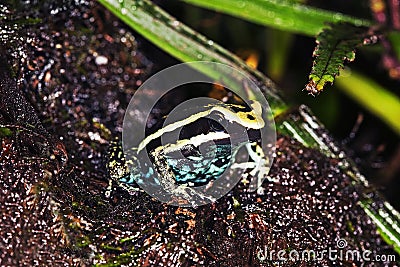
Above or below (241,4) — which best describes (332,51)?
below

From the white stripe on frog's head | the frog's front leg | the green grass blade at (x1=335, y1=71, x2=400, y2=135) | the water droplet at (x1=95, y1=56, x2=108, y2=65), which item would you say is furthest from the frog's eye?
the green grass blade at (x1=335, y1=71, x2=400, y2=135)

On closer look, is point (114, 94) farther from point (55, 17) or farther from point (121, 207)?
point (121, 207)

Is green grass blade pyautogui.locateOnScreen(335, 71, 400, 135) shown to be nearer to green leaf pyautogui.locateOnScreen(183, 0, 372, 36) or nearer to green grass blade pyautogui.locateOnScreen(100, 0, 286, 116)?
green leaf pyautogui.locateOnScreen(183, 0, 372, 36)

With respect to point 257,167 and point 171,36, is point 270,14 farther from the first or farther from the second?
point 257,167

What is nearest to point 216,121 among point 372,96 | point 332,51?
point 332,51

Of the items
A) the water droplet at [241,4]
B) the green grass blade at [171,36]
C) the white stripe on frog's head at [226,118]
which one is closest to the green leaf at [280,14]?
the water droplet at [241,4]

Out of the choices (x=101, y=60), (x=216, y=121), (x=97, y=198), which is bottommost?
(x=97, y=198)

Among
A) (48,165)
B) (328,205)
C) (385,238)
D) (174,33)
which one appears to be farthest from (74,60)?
(385,238)
